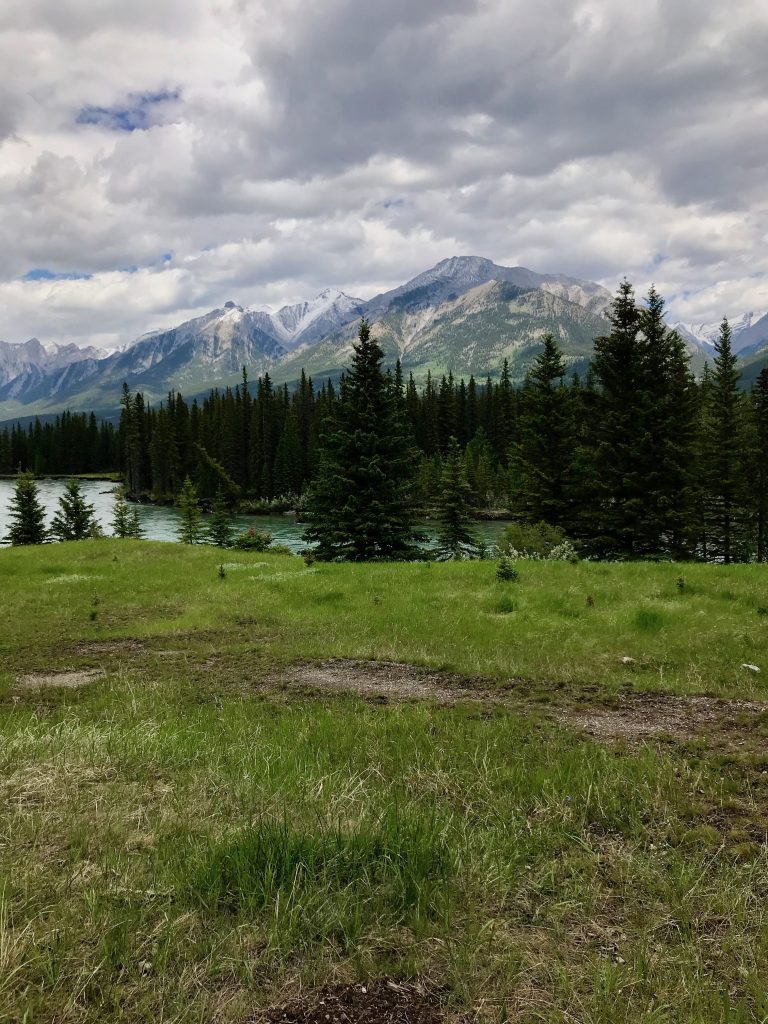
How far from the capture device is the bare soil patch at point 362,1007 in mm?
2848

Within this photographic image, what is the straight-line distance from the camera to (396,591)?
19.2 m

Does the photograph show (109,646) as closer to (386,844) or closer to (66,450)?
(386,844)

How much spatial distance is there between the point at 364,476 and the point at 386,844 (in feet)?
103

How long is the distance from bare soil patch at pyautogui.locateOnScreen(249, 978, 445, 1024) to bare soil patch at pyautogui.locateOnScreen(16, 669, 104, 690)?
28.7 ft

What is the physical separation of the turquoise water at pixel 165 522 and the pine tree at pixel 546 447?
19202 mm

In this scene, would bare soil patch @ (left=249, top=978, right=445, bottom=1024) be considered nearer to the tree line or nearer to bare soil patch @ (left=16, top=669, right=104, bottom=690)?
bare soil patch @ (left=16, top=669, right=104, bottom=690)

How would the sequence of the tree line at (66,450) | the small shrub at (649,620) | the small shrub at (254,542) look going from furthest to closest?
the tree line at (66,450) → the small shrub at (254,542) → the small shrub at (649,620)

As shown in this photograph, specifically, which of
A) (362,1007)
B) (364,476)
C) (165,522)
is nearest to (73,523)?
(165,522)

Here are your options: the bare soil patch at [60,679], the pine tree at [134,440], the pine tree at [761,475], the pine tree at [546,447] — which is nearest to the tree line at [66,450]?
the pine tree at [134,440]

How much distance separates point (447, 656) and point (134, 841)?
339 inches

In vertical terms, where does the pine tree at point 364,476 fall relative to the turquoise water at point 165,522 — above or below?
above

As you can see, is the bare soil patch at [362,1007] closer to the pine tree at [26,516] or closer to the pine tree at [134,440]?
the pine tree at [26,516]

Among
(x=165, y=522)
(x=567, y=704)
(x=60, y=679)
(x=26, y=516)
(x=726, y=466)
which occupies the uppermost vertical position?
(x=726, y=466)

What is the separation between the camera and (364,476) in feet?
115
